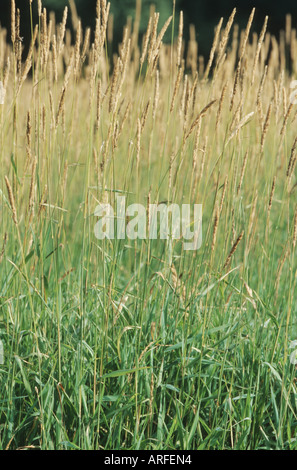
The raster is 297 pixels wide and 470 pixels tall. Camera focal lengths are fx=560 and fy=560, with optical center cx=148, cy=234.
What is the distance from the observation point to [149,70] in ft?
4.27

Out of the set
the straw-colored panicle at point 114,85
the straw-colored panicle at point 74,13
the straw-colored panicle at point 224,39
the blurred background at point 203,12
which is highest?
the blurred background at point 203,12

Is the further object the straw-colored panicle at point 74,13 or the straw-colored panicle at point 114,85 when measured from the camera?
the straw-colored panicle at point 74,13

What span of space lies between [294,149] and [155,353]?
59cm

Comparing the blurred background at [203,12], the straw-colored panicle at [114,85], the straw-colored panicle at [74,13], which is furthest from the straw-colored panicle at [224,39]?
the blurred background at [203,12]

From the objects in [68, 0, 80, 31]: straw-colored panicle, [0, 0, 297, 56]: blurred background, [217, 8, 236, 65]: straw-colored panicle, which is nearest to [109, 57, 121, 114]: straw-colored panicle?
[217, 8, 236, 65]: straw-colored panicle

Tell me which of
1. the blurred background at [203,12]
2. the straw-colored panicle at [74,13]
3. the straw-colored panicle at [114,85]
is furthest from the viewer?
the blurred background at [203,12]

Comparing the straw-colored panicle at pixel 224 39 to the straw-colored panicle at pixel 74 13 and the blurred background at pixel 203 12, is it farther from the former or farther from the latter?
the blurred background at pixel 203 12

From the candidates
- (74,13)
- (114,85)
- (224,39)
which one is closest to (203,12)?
(74,13)

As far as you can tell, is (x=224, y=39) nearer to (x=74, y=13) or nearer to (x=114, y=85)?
(x=114, y=85)

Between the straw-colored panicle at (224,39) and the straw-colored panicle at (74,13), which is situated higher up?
the straw-colored panicle at (74,13)

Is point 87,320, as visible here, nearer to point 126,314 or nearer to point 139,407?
point 126,314

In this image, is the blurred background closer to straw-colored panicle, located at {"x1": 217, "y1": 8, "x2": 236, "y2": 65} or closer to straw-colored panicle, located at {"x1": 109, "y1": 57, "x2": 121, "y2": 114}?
straw-colored panicle, located at {"x1": 217, "y1": 8, "x2": 236, "y2": 65}

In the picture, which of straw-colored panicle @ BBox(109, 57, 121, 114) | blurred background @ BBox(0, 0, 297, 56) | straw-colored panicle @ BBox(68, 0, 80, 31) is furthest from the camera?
blurred background @ BBox(0, 0, 297, 56)

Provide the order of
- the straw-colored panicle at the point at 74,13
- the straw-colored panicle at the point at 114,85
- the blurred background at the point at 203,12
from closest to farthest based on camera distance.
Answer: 1. the straw-colored panicle at the point at 114,85
2. the straw-colored panicle at the point at 74,13
3. the blurred background at the point at 203,12
